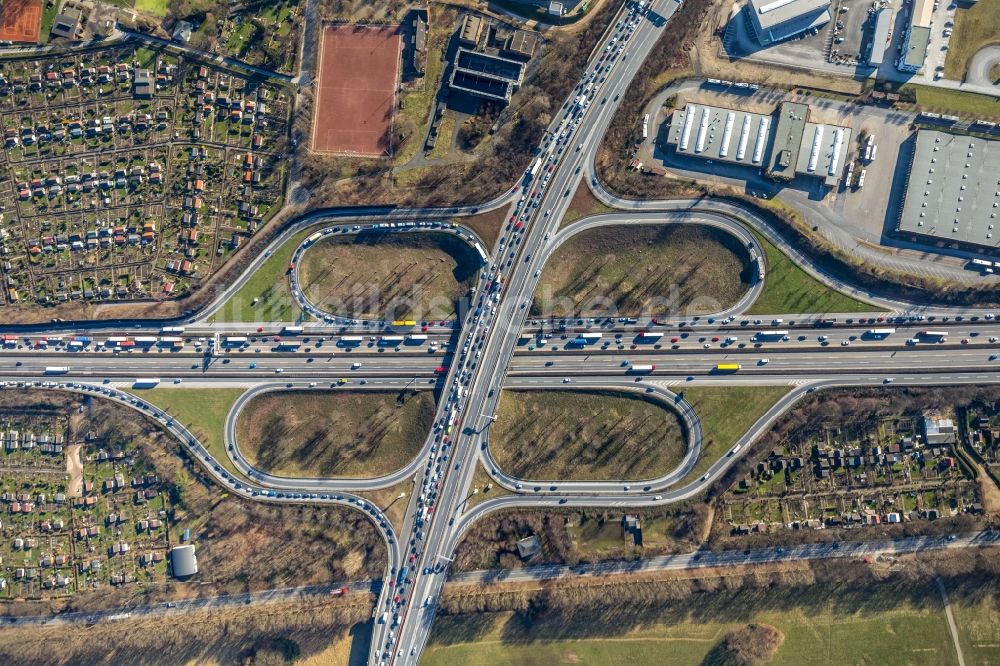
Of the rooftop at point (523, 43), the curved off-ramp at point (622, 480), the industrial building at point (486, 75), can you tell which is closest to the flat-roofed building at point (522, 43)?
the rooftop at point (523, 43)

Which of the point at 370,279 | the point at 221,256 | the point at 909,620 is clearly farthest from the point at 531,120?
the point at 909,620

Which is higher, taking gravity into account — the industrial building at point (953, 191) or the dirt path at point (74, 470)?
the industrial building at point (953, 191)

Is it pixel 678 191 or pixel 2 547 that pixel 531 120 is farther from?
pixel 2 547

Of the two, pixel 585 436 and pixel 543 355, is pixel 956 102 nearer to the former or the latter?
pixel 543 355

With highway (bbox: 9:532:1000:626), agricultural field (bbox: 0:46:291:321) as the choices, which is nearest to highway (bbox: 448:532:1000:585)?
highway (bbox: 9:532:1000:626)

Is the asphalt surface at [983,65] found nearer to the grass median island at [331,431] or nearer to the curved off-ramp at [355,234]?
the curved off-ramp at [355,234]

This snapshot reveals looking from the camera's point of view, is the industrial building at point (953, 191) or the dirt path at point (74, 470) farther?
the dirt path at point (74, 470)

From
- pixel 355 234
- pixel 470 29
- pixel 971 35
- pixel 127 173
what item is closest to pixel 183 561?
pixel 355 234
